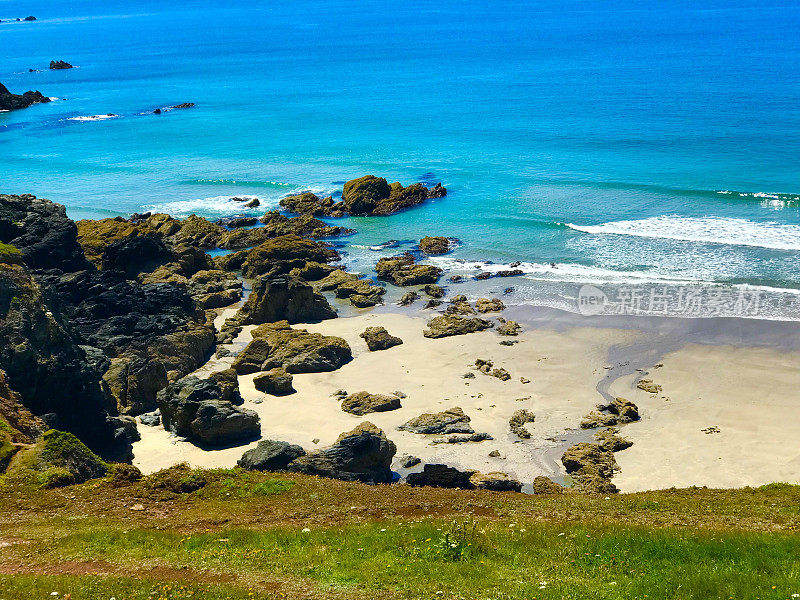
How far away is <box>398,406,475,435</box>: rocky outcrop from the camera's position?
30.1 m

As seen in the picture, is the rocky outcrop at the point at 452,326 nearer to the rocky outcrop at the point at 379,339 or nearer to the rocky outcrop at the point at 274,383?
the rocky outcrop at the point at 379,339

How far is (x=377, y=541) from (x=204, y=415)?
14.0 meters

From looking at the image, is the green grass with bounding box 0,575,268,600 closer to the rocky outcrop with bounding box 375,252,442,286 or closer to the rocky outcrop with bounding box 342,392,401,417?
the rocky outcrop with bounding box 342,392,401,417

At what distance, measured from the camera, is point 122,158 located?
90438mm

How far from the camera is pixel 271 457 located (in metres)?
24.2

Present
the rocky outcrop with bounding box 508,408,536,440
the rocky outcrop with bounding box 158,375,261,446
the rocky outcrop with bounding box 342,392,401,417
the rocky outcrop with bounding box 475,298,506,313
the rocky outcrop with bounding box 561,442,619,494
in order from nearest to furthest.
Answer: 1. the rocky outcrop with bounding box 561,442,619,494
2. the rocky outcrop with bounding box 158,375,261,446
3. the rocky outcrop with bounding box 508,408,536,440
4. the rocky outcrop with bounding box 342,392,401,417
5. the rocky outcrop with bounding box 475,298,506,313

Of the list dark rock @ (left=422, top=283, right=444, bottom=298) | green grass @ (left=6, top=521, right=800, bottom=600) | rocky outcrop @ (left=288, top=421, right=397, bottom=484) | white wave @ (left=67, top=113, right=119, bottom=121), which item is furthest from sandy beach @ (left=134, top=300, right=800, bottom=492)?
white wave @ (left=67, top=113, right=119, bottom=121)

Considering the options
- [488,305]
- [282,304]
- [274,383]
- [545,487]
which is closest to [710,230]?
[488,305]

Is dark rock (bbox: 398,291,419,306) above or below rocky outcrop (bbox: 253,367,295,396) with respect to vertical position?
above

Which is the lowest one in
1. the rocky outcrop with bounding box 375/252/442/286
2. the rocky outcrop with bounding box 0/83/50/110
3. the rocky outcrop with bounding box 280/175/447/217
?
the rocky outcrop with bounding box 375/252/442/286

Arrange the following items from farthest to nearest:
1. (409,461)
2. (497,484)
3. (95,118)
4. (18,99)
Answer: (18,99), (95,118), (409,461), (497,484)

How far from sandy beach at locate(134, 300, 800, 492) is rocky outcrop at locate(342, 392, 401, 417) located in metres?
0.30

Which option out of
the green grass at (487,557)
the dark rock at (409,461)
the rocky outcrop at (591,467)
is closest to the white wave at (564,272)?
the rocky outcrop at (591,467)

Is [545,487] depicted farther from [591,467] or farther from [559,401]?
[559,401]
